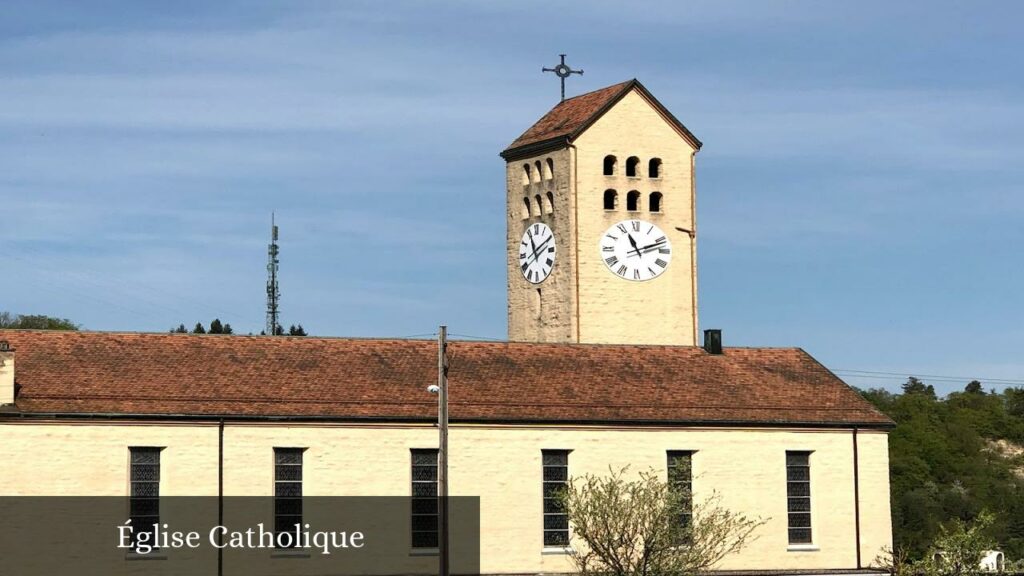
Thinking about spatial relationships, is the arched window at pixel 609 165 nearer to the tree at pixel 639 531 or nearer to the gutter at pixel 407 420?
the gutter at pixel 407 420

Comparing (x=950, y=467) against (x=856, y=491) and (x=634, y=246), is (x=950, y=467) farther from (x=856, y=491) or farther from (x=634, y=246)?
(x=856, y=491)

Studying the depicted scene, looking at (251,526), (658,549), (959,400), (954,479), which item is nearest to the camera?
(658,549)

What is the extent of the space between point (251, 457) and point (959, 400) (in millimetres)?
144562

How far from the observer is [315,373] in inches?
2549

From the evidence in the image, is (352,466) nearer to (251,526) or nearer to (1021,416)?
(251,526)

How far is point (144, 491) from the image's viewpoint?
61062 mm

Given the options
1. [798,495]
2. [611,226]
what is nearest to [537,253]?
[611,226]

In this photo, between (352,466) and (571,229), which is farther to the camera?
(571,229)

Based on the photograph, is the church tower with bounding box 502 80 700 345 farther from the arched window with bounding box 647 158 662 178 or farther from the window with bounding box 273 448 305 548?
the window with bounding box 273 448 305 548

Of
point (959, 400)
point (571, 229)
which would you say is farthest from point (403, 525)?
point (959, 400)

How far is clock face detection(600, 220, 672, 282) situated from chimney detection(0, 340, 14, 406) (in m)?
26.9

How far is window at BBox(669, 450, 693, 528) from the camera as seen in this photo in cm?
6291

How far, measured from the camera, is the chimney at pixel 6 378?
59.7m

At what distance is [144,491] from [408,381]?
9.53 meters
